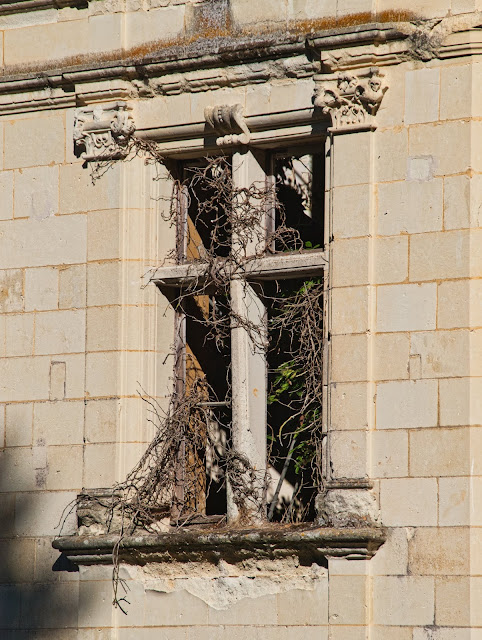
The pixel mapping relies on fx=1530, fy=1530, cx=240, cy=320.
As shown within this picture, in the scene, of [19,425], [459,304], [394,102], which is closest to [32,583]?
[19,425]

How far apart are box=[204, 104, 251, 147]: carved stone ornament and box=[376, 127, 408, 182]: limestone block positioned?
0.85 metres

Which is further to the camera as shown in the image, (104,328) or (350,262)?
(104,328)

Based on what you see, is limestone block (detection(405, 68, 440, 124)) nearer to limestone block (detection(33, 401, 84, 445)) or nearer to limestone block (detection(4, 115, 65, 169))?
limestone block (detection(4, 115, 65, 169))

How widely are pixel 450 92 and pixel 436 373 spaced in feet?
4.96

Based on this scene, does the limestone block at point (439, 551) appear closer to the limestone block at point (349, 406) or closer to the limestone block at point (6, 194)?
the limestone block at point (349, 406)

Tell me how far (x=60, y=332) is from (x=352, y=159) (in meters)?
2.07

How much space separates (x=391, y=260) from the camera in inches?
324

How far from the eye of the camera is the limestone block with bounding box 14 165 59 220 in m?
9.29

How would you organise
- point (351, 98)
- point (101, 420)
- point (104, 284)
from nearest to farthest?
point (351, 98) < point (101, 420) < point (104, 284)

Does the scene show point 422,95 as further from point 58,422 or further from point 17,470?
point 17,470

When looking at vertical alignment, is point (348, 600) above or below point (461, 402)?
below

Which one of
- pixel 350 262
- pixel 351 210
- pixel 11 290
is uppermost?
pixel 351 210

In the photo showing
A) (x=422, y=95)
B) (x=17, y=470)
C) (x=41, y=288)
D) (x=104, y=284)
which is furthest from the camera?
(x=41, y=288)

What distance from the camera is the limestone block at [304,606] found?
8141mm
